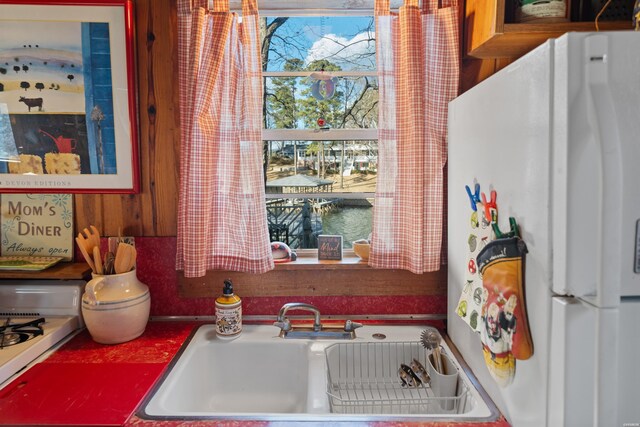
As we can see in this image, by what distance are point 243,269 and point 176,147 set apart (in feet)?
1.74

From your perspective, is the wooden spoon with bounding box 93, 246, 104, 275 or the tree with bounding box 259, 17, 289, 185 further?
the tree with bounding box 259, 17, 289, 185

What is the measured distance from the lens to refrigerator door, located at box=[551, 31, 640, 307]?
722mm

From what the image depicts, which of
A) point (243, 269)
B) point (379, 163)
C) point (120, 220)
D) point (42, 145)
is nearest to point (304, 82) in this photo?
point (379, 163)

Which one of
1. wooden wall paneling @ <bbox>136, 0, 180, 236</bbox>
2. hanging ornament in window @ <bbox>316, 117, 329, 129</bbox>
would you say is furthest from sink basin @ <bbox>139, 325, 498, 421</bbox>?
hanging ornament in window @ <bbox>316, 117, 329, 129</bbox>

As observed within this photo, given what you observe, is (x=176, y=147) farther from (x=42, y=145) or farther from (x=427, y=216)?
(x=427, y=216)

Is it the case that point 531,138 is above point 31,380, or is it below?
above

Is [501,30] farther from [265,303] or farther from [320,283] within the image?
[265,303]

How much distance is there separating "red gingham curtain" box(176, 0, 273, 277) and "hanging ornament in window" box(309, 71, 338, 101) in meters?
0.26

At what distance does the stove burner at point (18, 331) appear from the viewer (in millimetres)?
1332

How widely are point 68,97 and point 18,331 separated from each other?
2.77 feet

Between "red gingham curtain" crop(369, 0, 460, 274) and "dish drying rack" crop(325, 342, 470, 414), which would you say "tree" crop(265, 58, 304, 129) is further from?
"dish drying rack" crop(325, 342, 470, 414)

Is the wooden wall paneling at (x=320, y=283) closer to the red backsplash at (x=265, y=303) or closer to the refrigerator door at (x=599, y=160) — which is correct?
the red backsplash at (x=265, y=303)

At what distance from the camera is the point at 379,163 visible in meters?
1.55

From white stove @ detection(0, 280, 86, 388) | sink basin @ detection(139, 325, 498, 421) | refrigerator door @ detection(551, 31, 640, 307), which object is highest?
refrigerator door @ detection(551, 31, 640, 307)
